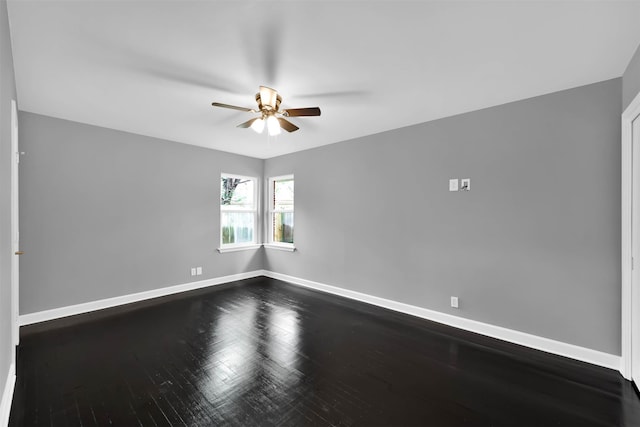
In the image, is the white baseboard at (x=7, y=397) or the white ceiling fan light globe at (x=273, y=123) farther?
the white ceiling fan light globe at (x=273, y=123)

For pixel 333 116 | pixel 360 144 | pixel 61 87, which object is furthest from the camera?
pixel 360 144

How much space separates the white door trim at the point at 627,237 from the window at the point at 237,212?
4.91 m

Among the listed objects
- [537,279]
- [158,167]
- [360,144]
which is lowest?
[537,279]

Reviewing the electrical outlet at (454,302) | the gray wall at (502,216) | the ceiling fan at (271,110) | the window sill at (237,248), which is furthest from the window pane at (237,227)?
the electrical outlet at (454,302)

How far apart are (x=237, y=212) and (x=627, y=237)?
505cm

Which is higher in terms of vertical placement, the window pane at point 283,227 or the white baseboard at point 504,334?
the window pane at point 283,227

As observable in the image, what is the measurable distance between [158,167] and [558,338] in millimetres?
5231

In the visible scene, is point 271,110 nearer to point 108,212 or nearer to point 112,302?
point 108,212

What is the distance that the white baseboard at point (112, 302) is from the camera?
3096mm

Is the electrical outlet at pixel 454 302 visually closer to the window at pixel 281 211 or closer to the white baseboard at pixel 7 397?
the window at pixel 281 211

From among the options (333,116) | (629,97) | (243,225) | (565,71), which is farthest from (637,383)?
(243,225)

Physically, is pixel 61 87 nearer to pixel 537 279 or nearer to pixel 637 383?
pixel 537 279

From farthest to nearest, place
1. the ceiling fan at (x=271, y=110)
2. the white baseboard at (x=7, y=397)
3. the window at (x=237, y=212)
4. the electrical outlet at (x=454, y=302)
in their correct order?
the window at (x=237, y=212)
the electrical outlet at (x=454, y=302)
the ceiling fan at (x=271, y=110)
the white baseboard at (x=7, y=397)

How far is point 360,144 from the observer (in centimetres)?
400
